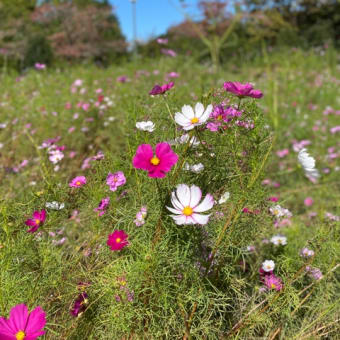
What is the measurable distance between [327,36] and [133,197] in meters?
13.3

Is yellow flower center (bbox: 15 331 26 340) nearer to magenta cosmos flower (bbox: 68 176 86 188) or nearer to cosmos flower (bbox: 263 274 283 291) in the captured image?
magenta cosmos flower (bbox: 68 176 86 188)

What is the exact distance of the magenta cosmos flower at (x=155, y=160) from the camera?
891 millimetres

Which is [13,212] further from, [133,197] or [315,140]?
[315,140]

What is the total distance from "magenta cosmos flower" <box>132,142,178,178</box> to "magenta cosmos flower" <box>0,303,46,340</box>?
428 millimetres

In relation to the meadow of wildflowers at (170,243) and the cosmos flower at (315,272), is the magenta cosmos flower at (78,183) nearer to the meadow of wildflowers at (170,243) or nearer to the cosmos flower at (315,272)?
the meadow of wildflowers at (170,243)

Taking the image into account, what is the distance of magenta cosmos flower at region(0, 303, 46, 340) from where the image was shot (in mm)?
817

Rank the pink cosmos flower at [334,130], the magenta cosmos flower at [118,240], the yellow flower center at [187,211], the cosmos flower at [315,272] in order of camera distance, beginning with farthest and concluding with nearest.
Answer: the pink cosmos flower at [334,130] < the cosmos flower at [315,272] < the magenta cosmos flower at [118,240] < the yellow flower center at [187,211]

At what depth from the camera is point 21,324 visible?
84 centimetres

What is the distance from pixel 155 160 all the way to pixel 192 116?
0.18m

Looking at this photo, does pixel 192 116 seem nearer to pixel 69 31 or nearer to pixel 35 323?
pixel 35 323

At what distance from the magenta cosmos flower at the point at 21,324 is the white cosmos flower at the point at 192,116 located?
592 mm

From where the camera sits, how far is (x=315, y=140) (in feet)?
13.6

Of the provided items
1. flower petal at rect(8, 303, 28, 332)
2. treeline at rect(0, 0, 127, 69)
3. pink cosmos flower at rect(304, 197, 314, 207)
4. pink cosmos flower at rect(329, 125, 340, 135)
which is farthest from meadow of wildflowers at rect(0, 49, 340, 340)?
treeline at rect(0, 0, 127, 69)

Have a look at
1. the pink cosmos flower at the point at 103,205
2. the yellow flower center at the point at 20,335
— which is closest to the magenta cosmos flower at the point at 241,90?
the pink cosmos flower at the point at 103,205
